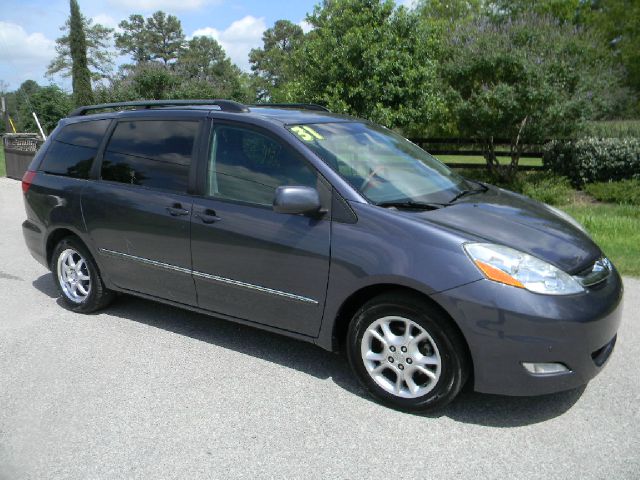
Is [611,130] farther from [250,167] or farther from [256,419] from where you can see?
[256,419]

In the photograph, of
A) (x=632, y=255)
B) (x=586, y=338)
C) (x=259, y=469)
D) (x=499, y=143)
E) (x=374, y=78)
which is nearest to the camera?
(x=259, y=469)

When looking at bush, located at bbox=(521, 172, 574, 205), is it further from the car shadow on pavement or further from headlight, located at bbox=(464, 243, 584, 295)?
headlight, located at bbox=(464, 243, 584, 295)

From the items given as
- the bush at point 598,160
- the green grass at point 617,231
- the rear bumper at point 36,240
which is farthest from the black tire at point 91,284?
the bush at point 598,160

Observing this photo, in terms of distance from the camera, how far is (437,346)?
3.27 meters

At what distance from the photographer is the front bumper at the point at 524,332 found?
3.03 metres

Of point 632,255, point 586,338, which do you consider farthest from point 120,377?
point 632,255

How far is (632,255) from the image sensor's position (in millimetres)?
6832

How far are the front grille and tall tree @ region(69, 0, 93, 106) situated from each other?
34081 millimetres

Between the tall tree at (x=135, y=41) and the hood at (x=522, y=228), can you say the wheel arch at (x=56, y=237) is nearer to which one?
the hood at (x=522, y=228)

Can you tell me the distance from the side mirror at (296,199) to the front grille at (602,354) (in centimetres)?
176

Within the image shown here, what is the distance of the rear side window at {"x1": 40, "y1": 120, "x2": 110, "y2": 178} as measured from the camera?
498 cm

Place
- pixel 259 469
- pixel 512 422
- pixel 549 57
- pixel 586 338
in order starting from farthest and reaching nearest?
pixel 549 57
pixel 512 422
pixel 586 338
pixel 259 469

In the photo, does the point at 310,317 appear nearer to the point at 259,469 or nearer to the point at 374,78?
the point at 259,469

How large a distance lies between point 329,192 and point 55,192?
2.79 m
